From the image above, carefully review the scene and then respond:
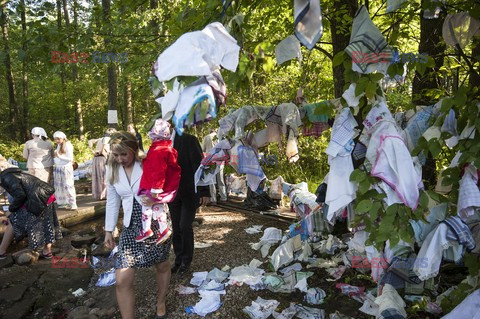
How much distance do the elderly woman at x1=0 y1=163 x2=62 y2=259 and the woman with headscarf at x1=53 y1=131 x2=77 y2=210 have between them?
1792mm

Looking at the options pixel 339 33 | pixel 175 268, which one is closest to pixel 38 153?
pixel 175 268

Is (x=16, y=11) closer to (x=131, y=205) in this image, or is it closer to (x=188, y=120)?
(x=131, y=205)

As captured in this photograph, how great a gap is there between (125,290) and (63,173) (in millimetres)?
5310

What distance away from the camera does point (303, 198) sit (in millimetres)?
5578

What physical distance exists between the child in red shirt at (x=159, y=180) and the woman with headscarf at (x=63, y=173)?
4827 millimetres

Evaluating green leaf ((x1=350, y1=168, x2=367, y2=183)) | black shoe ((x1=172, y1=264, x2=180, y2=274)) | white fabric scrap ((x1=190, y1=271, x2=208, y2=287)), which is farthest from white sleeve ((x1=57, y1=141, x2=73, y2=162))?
green leaf ((x1=350, y1=168, x2=367, y2=183))

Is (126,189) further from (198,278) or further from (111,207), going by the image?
(198,278)

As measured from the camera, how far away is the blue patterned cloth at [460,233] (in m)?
2.56

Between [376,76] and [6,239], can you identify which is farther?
[6,239]

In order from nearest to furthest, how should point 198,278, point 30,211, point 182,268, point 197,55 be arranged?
point 197,55 < point 198,278 < point 182,268 < point 30,211

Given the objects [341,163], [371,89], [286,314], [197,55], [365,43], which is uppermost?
[365,43]

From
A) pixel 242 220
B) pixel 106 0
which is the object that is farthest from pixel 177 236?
pixel 106 0

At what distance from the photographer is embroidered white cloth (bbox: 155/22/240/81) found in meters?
1.60

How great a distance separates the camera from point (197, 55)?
1629mm
